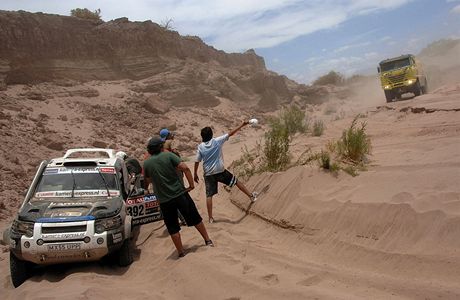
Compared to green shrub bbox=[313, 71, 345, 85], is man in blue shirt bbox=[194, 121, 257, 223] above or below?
below

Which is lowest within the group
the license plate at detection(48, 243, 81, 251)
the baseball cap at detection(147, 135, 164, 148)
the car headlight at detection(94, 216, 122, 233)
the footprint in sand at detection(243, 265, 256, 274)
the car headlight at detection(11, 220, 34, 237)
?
the footprint in sand at detection(243, 265, 256, 274)

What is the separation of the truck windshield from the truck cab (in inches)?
759

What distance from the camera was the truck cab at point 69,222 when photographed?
6066 mm

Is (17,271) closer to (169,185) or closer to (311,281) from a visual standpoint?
(169,185)

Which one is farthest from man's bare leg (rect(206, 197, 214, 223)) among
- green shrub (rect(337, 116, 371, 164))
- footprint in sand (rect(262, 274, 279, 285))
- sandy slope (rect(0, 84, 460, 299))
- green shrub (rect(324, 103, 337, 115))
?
green shrub (rect(324, 103, 337, 115))

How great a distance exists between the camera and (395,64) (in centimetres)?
2322

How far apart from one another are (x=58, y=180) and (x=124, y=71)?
20591 millimetres

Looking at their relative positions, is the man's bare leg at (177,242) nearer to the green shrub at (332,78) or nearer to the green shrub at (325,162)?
the green shrub at (325,162)

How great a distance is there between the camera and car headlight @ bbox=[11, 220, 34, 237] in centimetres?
614

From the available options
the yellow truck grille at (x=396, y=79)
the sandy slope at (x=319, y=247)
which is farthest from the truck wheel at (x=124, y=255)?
the yellow truck grille at (x=396, y=79)

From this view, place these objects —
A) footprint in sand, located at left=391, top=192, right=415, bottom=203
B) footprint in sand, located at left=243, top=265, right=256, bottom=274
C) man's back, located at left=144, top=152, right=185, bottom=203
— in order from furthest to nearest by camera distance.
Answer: man's back, located at left=144, top=152, right=185, bottom=203
footprint in sand, located at left=391, top=192, right=415, bottom=203
footprint in sand, located at left=243, top=265, right=256, bottom=274

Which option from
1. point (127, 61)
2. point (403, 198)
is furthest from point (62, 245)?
point (127, 61)

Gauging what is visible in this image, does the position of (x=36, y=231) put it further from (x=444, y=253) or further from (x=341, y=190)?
(x=444, y=253)

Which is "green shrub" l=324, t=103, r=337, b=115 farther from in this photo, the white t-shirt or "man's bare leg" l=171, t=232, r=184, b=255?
"man's bare leg" l=171, t=232, r=184, b=255
